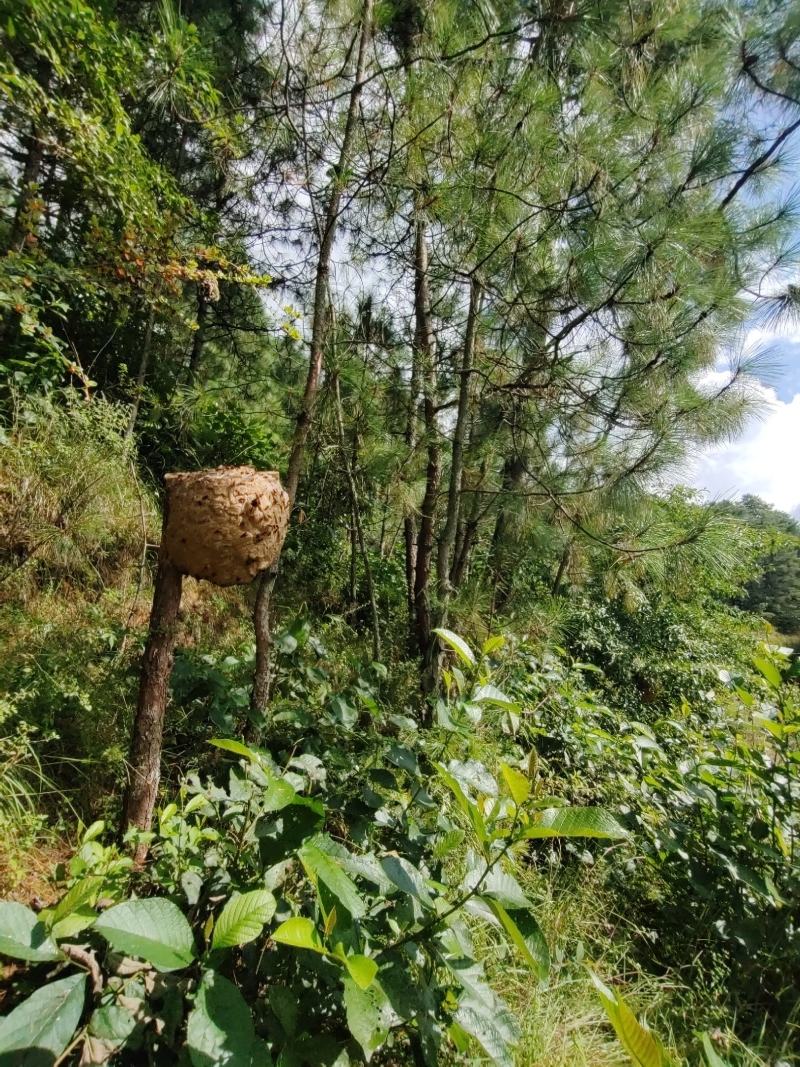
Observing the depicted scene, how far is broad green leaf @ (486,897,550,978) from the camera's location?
2.24ft

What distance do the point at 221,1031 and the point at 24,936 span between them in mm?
280

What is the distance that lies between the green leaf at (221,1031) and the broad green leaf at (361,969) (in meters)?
0.13

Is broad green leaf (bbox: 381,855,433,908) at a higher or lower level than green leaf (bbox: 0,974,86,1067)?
higher

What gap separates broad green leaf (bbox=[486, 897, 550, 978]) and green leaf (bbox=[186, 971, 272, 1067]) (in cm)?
35

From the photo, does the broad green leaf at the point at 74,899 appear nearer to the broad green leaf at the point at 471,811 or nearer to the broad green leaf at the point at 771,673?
the broad green leaf at the point at 471,811

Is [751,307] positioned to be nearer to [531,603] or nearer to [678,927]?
[531,603]

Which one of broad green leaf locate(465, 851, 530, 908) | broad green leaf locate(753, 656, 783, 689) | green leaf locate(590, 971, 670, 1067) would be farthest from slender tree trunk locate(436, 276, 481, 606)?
green leaf locate(590, 971, 670, 1067)

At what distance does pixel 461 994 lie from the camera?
0.80 meters

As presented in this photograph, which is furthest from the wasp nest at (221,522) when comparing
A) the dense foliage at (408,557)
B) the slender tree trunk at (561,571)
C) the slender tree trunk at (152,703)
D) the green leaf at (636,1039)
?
the slender tree trunk at (561,571)

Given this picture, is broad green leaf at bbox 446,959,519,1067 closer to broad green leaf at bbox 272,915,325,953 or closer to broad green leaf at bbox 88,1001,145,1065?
broad green leaf at bbox 272,915,325,953

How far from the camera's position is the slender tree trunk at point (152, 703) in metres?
1.15

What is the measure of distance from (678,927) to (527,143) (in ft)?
9.95

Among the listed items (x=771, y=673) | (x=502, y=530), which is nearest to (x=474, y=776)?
(x=771, y=673)

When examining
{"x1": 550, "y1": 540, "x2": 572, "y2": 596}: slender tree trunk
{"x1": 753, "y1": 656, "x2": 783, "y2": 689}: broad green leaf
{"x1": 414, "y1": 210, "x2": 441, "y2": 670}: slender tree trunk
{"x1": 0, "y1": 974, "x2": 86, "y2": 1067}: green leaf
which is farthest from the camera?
{"x1": 550, "y1": 540, "x2": 572, "y2": 596}: slender tree trunk
